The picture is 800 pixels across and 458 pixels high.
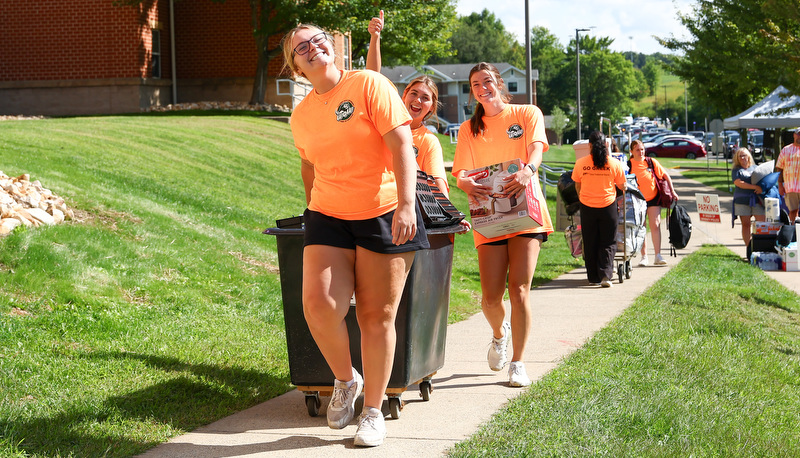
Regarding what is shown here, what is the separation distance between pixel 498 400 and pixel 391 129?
1.91m

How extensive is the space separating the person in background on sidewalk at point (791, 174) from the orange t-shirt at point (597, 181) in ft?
11.1

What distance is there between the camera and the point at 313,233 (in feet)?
14.3

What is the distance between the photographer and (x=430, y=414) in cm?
504

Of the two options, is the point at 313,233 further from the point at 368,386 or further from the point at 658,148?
the point at 658,148

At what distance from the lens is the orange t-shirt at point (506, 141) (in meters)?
5.69

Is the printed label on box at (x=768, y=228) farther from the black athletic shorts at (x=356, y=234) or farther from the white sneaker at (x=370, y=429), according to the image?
the white sneaker at (x=370, y=429)

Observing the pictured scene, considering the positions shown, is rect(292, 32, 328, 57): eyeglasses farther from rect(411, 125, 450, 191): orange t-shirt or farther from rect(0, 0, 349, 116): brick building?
rect(0, 0, 349, 116): brick building

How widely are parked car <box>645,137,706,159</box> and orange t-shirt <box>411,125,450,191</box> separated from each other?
5850 cm

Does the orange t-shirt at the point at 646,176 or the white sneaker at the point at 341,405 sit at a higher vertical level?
the orange t-shirt at the point at 646,176

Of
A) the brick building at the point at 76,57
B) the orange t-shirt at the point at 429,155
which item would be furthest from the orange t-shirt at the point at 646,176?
the brick building at the point at 76,57

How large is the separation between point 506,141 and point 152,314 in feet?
10.5

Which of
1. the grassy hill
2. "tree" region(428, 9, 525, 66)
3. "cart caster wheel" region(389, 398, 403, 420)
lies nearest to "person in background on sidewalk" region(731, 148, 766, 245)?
the grassy hill

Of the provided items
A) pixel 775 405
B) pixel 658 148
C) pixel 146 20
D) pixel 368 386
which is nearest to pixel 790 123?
pixel 146 20

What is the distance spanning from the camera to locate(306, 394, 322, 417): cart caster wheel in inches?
197
